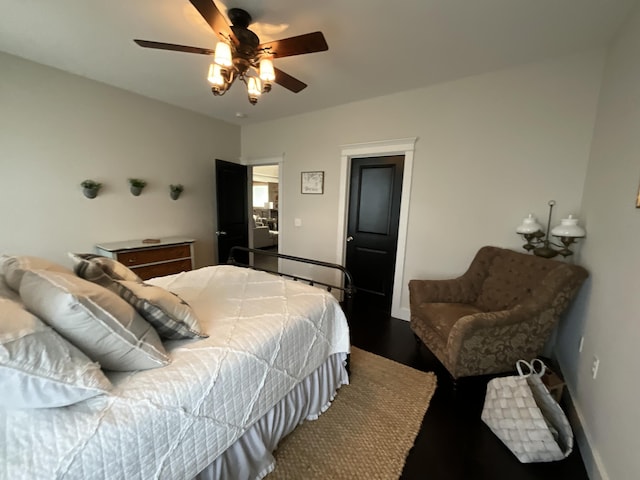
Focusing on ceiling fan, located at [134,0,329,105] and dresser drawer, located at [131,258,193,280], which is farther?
dresser drawer, located at [131,258,193,280]

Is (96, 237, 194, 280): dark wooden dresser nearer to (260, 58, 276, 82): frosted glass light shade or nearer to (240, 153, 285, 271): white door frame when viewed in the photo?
(240, 153, 285, 271): white door frame

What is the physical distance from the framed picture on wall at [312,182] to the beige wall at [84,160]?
153cm

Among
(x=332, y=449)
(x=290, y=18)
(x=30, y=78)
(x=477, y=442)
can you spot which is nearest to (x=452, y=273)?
(x=477, y=442)

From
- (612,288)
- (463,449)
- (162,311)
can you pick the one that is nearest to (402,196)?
(612,288)

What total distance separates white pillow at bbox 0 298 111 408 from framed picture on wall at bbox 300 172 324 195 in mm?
3040

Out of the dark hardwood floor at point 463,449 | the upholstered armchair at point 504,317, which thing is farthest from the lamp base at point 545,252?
the dark hardwood floor at point 463,449

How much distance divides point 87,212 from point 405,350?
12.0 feet

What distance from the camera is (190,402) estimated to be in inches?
37.9

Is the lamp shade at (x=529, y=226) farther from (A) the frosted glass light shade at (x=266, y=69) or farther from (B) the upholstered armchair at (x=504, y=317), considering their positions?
(A) the frosted glass light shade at (x=266, y=69)

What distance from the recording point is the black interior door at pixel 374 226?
3.11m

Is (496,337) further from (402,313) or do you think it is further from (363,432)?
(402,313)

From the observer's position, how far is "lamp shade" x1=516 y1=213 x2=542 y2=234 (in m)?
2.12

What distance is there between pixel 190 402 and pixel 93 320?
44cm

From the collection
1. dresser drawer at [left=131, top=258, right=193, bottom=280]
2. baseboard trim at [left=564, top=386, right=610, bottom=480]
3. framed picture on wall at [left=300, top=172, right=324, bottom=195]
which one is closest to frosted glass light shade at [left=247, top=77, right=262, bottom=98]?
framed picture on wall at [left=300, top=172, right=324, bottom=195]
